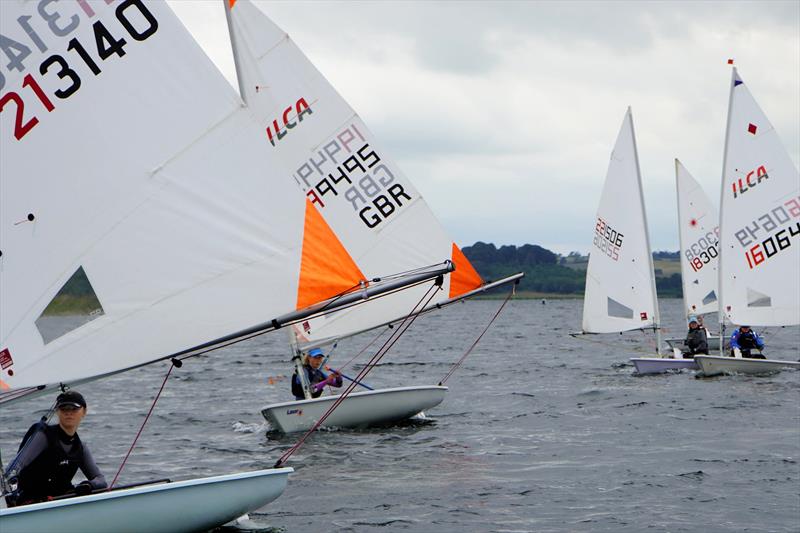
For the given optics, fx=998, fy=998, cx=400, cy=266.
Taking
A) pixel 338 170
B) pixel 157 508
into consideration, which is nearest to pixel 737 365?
pixel 338 170

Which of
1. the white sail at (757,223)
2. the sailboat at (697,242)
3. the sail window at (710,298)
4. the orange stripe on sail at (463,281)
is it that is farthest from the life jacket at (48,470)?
the sail window at (710,298)

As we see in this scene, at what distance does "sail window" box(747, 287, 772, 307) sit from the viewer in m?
21.9

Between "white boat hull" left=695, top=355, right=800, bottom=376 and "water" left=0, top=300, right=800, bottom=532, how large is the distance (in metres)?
0.21

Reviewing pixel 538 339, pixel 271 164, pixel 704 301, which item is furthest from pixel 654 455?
pixel 538 339

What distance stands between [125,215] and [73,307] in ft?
2.36

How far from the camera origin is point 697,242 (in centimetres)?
2909

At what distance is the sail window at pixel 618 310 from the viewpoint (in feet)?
77.9

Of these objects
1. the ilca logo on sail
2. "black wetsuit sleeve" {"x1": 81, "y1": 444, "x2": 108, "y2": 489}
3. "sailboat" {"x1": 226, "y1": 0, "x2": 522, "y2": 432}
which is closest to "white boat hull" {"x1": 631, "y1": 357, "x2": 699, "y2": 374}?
"sailboat" {"x1": 226, "y1": 0, "x2": 522, "y2": 432}

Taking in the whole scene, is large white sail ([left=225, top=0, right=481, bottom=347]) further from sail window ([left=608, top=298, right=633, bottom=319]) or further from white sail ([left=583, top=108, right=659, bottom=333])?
sail window ([left=608, top=298, right=633, bottom=319])

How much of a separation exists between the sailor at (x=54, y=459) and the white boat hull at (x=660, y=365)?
16.4 metres

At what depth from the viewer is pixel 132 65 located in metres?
7.06

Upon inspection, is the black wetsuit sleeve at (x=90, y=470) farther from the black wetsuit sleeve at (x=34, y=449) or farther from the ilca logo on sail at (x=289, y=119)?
the ilca logo on sail at (x=289, y=119)

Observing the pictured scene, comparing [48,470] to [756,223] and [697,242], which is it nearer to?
[756,223]

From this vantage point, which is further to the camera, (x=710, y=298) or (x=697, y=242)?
(x=697, y=242)
